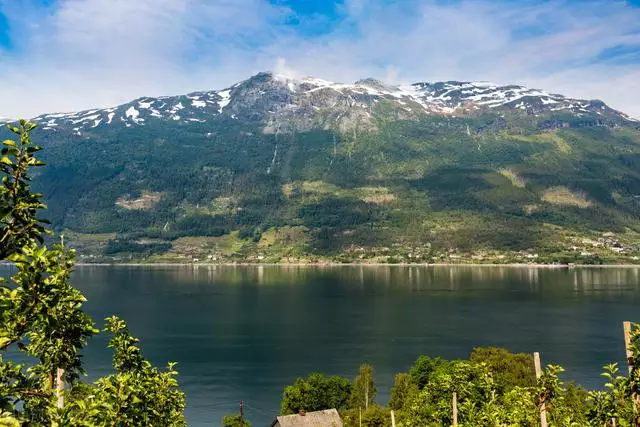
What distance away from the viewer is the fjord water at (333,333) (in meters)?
96.9

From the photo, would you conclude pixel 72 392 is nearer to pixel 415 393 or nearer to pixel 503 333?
pixel 415 393

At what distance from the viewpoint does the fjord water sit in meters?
96.9

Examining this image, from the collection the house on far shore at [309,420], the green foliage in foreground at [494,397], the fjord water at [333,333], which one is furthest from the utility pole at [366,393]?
the fjord water at [333,333]

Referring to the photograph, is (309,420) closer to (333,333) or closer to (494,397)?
(494,397)

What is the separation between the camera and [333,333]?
138 metres

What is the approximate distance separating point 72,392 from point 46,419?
167 centimetres

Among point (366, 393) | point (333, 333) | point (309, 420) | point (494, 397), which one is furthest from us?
point (333, 333)

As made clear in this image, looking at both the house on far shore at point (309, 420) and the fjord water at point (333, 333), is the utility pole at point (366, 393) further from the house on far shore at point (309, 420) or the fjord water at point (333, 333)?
the fjord water at point (333, 333)

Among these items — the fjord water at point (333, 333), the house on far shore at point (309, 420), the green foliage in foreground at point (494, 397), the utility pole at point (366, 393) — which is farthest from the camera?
the fjord water at point (333, 333)

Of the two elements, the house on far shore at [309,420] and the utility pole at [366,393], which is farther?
the utility pole at [366,393]

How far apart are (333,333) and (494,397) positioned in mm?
114707

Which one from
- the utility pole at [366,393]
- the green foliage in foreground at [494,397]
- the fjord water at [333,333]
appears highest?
the green foliage in foreground at [494,397]

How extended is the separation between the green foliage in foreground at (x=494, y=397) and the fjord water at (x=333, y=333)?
1932cm

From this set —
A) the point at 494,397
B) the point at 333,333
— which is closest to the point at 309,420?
the point at 494,397
